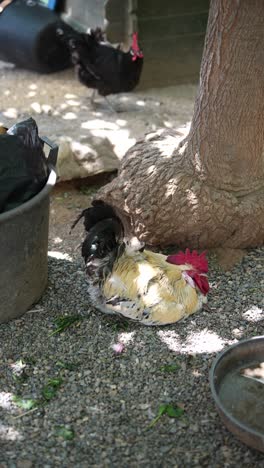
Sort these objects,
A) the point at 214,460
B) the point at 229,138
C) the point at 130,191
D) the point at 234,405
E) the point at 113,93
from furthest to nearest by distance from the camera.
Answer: the point at 113,93
the point at 130,191
the point at 229,138
the point at 234,405
the point at 214,460

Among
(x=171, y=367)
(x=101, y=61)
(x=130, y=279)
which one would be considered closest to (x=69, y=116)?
(x=101, y=61)

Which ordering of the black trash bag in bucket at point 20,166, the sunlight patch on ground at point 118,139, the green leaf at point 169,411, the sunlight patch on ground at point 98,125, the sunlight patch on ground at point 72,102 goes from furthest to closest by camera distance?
the sunlight patch on ground at point 72,102 → the sunlight patch on ground at point 98,125 → the sunlight patch on ground at point 118,139 → the black trash bag in bucket at point 20,166 → the green leaf at point 169,411

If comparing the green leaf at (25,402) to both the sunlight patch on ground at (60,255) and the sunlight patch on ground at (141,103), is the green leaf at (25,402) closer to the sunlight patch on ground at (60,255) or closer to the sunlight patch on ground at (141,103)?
the sunlight patch on ground at (60,255)

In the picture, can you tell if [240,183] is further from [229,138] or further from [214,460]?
[214,460]

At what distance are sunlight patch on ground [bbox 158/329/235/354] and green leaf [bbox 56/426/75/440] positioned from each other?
857 mm

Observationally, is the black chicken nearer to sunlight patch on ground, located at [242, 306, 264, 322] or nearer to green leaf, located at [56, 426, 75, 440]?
sunlight patch on ground, located at [242, 306, 264, 322]

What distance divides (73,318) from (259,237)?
156 cm

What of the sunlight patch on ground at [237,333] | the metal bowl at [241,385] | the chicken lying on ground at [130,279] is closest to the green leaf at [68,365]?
the chicken lying on ground at [130,279]

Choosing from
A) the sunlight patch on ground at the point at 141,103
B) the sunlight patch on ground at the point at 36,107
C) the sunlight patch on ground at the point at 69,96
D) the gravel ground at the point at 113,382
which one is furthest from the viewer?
the sunlight patch on ground at the point at 69,96

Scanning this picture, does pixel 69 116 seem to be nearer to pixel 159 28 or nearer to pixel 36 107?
pixel 36 107

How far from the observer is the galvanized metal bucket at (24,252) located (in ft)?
12.5

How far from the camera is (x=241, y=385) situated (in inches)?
141

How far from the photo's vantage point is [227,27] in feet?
14.0

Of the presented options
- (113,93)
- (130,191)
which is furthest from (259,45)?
(113,93)
